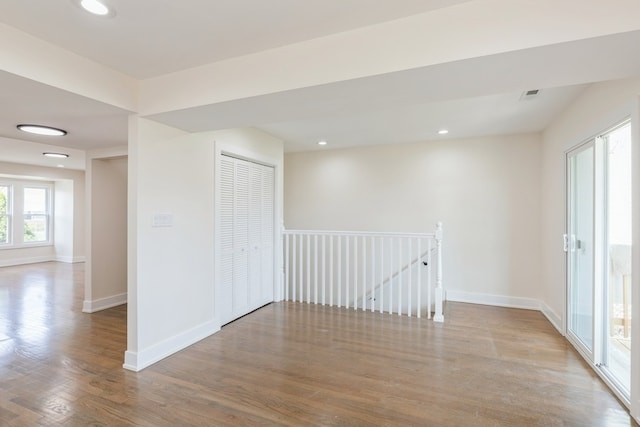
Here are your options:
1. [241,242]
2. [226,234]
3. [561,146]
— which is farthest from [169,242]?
[561,146]

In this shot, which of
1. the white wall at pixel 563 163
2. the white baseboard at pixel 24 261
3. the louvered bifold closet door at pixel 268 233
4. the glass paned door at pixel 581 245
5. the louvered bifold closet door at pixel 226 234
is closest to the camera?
the white wall at pixel 563 163

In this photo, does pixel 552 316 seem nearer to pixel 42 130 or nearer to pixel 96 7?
pixel 96 7

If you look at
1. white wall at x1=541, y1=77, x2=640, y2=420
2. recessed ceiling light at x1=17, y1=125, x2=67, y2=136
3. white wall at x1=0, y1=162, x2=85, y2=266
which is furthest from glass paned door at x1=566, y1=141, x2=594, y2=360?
white wall at x1=0, y1=162, x2=85, y2=266

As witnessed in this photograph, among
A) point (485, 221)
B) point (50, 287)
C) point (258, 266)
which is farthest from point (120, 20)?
point (50, 287)

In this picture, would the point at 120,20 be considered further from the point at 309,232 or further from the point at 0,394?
the point at 309,232

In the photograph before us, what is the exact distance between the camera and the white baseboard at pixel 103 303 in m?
4.44

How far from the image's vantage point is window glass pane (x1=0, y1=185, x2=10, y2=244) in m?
7.88

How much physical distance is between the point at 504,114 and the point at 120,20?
3818mm

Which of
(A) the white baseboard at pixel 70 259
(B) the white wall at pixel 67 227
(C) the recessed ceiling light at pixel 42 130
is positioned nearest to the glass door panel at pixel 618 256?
(C) the recessed ceiling light at pixel 42 130

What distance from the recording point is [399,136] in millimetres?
4859

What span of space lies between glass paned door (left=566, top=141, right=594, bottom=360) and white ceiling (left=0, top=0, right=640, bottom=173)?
72 cm

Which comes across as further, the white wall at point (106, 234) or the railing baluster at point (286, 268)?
the railing baluster at point (286, 268)

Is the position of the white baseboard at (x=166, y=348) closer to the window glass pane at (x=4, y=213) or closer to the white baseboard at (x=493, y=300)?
the white baseboard at (x=493, y=300)

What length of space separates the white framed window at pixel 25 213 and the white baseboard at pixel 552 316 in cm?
1115
